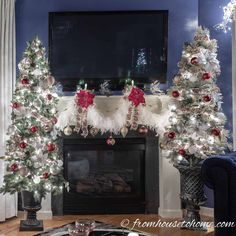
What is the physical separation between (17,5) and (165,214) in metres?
3.14

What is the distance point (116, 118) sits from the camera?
443 cm

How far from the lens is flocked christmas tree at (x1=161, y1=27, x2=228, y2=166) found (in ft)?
13.0

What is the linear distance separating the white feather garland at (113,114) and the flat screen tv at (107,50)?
0.91 ft

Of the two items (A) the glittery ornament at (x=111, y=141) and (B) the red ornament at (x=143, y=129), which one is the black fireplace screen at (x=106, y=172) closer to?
(A) the glittery ornament at (x=111, y=141)

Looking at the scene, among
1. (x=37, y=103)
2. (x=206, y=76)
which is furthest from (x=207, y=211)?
(x=37, y=103)

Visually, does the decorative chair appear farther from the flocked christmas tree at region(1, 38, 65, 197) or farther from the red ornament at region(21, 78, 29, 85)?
the red ornament at region(21, 78, 29, 85)

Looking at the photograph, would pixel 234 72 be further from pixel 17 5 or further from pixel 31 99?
pixel 17 5

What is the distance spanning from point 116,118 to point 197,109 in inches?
38.3

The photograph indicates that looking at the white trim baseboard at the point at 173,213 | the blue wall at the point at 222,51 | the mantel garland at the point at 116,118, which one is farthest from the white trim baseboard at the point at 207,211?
the mantel garland at the point at 116,118

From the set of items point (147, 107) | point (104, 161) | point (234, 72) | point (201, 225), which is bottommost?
point (201, 225)

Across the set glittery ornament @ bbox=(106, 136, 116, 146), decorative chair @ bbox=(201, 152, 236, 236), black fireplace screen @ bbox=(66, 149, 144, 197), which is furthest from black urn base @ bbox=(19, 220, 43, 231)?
decorative chair @ bbox=(201, 152, 236, 236)

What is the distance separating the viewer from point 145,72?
4.65 meters

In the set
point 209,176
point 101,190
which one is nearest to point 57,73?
point 101,190

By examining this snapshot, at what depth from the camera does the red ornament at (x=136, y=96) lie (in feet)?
14.0
